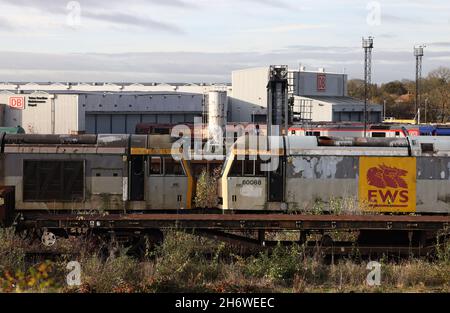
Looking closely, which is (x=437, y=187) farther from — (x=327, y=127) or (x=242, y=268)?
(x=327, y=127)

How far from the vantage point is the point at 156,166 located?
19.7 metres

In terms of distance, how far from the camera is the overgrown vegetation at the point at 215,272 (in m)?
12.2

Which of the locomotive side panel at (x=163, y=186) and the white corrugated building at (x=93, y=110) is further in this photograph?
the white corrugated building at (x=93, y=110)

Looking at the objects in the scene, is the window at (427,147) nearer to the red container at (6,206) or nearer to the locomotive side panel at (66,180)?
the locomotive side panel at (66,180)

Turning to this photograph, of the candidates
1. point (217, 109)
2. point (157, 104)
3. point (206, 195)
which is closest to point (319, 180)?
point (206, 195)

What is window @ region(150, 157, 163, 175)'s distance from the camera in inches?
775

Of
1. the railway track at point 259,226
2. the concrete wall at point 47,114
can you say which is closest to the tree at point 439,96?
the concrete wall at point 47,114

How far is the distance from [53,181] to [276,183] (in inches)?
258

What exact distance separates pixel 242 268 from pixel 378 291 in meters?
3.00

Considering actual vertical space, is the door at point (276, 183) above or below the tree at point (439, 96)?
below

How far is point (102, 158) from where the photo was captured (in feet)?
64.5

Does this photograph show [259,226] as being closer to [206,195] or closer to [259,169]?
[259,169]

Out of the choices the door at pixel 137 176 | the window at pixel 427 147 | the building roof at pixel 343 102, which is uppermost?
the building roof at pixel 343 102

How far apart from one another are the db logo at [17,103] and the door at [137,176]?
3853cm
